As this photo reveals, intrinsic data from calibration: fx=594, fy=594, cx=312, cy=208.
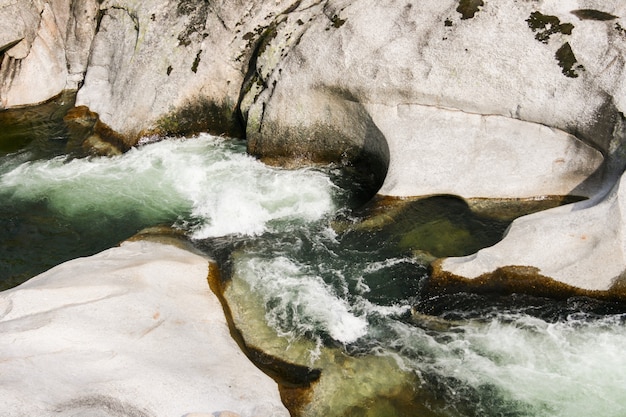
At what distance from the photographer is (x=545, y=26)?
622 inches

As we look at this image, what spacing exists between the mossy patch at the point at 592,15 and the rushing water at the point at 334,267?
6070 mm

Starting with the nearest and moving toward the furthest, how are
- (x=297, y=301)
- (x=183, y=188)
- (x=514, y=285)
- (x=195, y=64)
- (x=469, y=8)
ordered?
1. (x=514, y=285)
2. (x=297, y=301)
3. (x=469, y=8)
4. (x=183, y=188)
5. (x=195, y=64)

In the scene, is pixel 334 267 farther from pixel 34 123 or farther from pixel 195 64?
pixel 34 123

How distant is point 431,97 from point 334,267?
5.68 m

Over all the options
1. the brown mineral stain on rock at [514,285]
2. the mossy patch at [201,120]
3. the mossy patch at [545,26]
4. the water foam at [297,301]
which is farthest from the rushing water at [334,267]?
the mossy patch at [545,26]

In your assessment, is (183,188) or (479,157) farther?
(183,188)

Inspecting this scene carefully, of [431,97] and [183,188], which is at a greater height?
[431,97]

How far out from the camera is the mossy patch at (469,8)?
16.5 metres

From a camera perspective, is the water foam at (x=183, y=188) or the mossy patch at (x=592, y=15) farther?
the water foam at (x=183, y=188)

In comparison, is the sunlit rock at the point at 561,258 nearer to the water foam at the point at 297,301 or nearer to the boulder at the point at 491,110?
the boulder at the point at 491,110

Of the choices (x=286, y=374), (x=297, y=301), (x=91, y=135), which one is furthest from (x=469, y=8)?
(x=91, y=135)

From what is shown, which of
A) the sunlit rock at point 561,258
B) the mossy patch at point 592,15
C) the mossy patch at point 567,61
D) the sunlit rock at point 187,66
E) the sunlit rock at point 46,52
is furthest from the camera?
→ the sunlit rock at point 46,52

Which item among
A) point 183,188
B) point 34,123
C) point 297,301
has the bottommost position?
point 297,301

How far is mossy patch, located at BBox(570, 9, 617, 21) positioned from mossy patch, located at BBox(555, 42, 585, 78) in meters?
0.99
